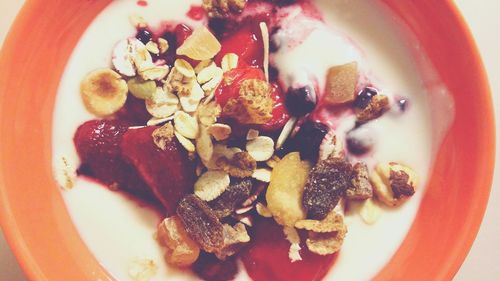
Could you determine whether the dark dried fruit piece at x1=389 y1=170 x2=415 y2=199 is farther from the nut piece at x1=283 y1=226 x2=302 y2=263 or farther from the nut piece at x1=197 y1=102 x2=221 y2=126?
the nut piece at x1=197 y1=102 x2=221 y2=126

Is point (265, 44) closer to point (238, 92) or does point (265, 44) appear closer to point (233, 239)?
point (238, 92)

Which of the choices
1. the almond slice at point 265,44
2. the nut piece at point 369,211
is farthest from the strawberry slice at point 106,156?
the nut piece at point 369,211

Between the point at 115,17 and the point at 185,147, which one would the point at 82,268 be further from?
the point at 115,17

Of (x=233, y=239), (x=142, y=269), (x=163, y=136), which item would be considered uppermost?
(x=163, y=136)

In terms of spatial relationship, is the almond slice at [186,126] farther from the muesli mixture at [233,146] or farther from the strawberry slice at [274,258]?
the strawberry slice at [274,258]

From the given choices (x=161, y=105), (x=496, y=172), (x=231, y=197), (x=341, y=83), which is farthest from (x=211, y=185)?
(x=496, y=172)

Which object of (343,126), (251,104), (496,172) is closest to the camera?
(251,104)

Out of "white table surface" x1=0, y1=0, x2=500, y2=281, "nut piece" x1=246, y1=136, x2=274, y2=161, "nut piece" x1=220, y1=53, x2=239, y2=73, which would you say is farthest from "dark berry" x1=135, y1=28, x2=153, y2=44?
"white table surface" x1=0, y1=0, x2=500, y2=281
